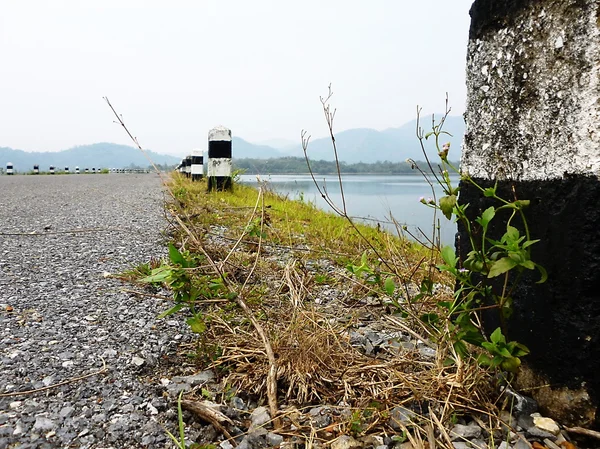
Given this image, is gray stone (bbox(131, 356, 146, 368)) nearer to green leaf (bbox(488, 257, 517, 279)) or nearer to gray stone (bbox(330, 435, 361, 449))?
gray stone (bbox(330, 435, 361, 449))

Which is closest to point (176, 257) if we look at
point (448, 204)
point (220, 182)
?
point (448, 204)

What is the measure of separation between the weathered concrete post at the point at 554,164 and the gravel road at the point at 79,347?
1134 mm

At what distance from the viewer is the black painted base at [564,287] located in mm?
1281

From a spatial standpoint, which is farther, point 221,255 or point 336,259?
point 336,259

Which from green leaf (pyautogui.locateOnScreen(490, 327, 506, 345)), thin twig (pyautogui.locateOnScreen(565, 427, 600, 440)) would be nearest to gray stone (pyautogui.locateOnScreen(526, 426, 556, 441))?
thin twig (pyautogui.locateOnScreen(565, 427, 600, 440))

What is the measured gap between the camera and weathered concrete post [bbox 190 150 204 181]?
38.4 ft

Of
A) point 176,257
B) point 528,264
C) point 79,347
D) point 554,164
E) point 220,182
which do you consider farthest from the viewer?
point 220,182

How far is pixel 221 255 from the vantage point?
9.70ft

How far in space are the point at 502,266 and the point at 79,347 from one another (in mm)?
1507

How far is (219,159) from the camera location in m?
8.39

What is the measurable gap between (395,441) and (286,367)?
17.9 inches

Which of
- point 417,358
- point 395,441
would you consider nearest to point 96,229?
point 417,358

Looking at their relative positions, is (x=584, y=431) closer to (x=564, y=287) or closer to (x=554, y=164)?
(x=564, y=287)

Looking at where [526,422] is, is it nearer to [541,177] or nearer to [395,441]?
[395,441]
